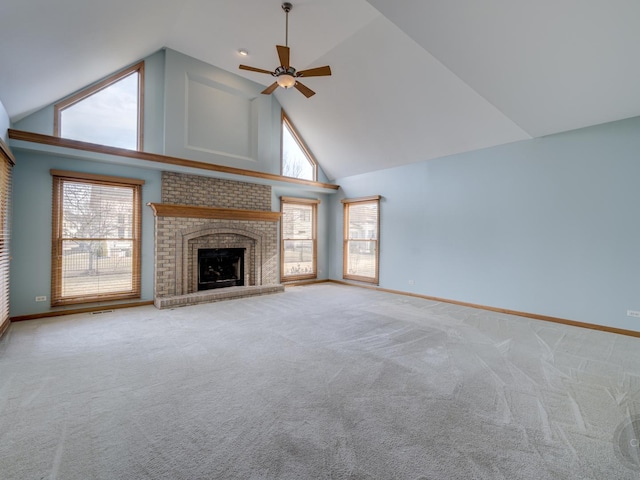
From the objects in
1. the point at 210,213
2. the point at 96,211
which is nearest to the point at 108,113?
the point at 96,211

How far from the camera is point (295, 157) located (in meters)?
7.78

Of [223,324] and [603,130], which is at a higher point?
[603,130]

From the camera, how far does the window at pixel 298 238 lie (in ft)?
25.3

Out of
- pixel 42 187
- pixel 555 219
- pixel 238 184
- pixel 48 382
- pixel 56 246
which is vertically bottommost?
pixel 48 382

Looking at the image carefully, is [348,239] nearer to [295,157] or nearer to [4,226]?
[295,157]

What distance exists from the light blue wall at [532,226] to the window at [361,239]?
62 centimetres

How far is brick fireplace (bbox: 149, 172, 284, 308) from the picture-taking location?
5.58 metres

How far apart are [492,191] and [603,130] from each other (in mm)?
1614

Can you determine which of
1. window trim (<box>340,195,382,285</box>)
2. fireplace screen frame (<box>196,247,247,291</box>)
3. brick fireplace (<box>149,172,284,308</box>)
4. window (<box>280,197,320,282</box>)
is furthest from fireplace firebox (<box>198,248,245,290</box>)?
window trim (<box>340,195,382,285</box>)

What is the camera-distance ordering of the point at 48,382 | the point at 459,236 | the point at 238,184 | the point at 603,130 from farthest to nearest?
the point at 238,184 → the point at 459,236 → the point at 603,130 → the point at 48,382

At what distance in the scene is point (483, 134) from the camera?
5.19 m

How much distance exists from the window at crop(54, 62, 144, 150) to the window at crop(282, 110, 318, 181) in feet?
10.5

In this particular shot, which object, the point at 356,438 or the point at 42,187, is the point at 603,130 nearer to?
the point at 356,438

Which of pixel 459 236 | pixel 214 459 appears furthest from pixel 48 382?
pixel 459 236
